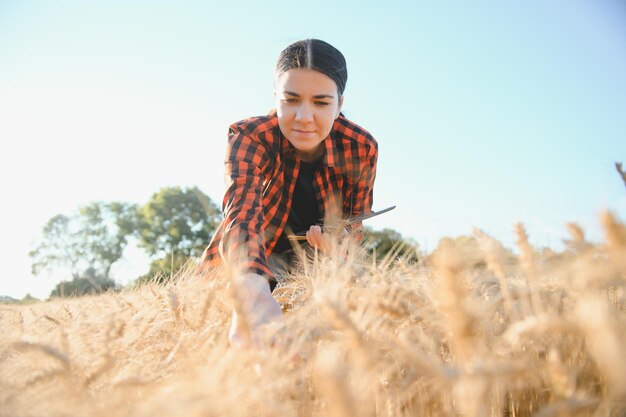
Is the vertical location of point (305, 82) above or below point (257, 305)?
above

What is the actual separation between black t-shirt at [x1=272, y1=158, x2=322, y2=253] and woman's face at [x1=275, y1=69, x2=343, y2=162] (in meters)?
0.60

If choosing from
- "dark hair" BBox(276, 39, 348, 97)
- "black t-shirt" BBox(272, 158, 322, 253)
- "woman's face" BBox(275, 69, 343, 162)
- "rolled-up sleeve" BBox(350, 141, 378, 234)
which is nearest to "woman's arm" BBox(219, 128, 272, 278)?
"woman's face" BBox(275, 69, 343, 162)

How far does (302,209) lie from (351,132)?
0.61 m

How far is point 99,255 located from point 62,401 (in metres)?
25.1

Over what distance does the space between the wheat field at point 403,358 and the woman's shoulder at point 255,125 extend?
3.63 ft

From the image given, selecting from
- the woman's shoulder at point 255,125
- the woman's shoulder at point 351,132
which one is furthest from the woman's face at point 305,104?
the woman's shoulder at point 351,132

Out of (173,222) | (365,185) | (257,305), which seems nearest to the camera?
(257,305)

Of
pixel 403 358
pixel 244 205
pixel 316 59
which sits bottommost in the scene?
pixel 403 358

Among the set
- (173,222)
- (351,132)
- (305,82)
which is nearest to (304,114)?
(305,82)

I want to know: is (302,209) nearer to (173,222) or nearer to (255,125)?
(255,125)

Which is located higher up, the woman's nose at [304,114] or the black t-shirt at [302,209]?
the woman's nose at [304,114]

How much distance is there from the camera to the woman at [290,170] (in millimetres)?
1416

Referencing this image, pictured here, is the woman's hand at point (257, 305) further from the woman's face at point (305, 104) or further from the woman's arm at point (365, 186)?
the woman's arm at point (365, 186)

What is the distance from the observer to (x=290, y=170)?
2.50m
